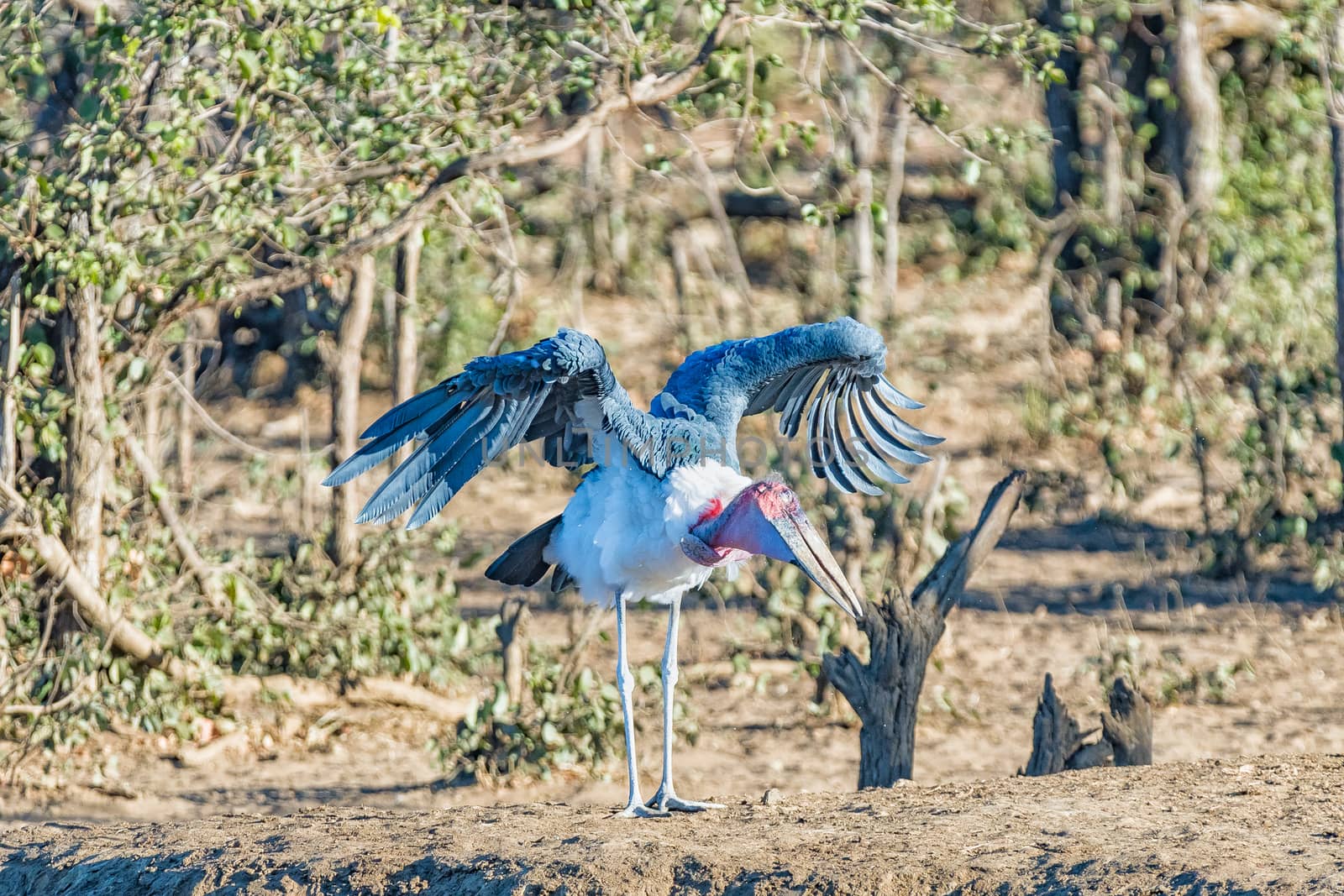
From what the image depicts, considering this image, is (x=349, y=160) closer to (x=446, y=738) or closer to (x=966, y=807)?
(x=446, y=738)

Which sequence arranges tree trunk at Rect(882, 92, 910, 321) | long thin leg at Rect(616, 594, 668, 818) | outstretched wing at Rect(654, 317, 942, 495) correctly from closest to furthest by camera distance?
long thin leg at Rect(616, 594, 668, 818), outstretched wing at Rect(654, 317, 942, 495), tree trunk at Rect(882, 92, 910, 321)

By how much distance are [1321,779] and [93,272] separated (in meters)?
4.34

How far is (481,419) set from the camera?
4906mm

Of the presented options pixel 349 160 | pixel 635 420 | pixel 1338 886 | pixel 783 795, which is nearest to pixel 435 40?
pixel 349 160

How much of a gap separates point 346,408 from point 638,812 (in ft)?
10.9

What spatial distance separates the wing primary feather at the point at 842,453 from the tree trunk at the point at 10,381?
3.02 metres

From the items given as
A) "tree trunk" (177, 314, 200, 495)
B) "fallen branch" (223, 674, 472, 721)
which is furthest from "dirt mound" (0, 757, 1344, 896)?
"tree trunk" (177, 314, 200, 495)

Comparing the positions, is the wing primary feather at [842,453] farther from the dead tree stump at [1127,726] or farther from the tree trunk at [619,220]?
the tree trunk at [619,220]

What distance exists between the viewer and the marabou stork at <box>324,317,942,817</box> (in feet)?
15.9

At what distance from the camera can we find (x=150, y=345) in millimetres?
6762

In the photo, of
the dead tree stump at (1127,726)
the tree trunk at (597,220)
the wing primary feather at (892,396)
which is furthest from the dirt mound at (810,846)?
the tree trunk at (597,220)

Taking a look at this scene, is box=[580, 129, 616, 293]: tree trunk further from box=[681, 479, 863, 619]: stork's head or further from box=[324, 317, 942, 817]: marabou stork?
box=[681, 479, 863, 619]: stork's head

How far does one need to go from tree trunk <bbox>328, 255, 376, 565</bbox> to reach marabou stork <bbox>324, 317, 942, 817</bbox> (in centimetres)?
226

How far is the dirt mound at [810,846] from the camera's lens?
13.6 ft
